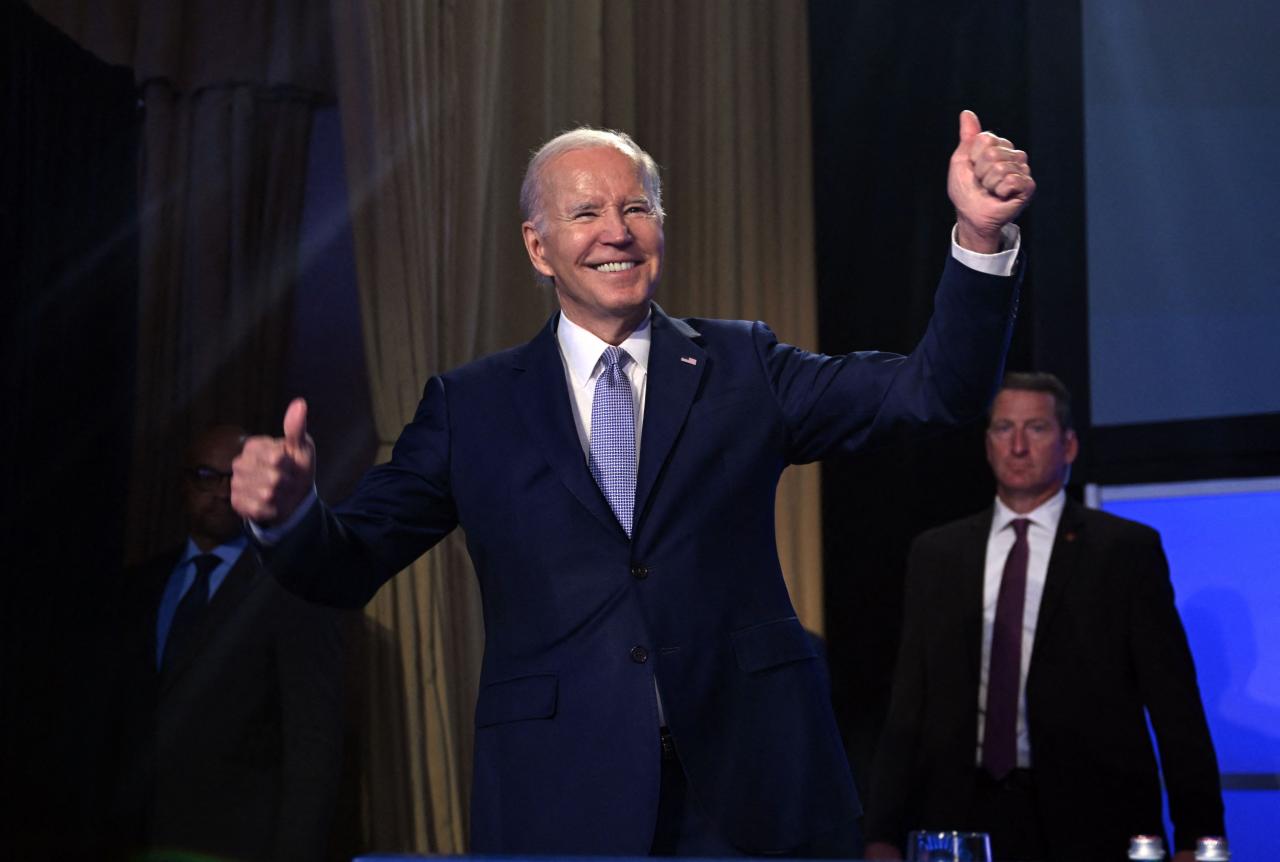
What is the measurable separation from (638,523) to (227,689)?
1.81 metres

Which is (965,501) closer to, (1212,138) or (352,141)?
(1212,138)

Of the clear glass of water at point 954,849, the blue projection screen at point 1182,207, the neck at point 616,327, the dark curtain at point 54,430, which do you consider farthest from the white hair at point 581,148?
the blue projection screen at point 1182,207

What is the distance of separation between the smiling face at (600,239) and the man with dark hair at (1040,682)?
5.28ft

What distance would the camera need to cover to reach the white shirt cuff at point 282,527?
5.10 feet

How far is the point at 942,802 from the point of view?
3.06 meters

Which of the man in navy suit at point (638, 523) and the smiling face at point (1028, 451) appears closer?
the man in navy suit at point (638, 523)

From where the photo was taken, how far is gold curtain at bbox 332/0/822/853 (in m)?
3.30

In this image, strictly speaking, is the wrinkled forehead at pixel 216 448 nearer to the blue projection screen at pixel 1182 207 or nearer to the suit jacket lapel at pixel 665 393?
the suit jacket lapel at pixel 665 393

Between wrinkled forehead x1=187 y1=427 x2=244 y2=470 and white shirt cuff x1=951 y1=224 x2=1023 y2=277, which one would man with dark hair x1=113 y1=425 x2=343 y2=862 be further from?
white shirt cuff x1=951 y1=224 x2=1023 y2=277

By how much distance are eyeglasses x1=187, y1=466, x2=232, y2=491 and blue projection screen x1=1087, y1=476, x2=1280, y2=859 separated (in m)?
2.21

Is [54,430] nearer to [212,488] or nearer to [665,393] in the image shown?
[212,488]

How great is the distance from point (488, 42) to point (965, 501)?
1.74 metres

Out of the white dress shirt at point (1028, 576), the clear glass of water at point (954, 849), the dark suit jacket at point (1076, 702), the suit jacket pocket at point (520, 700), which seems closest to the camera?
the clear glass of water at point (954, 849)

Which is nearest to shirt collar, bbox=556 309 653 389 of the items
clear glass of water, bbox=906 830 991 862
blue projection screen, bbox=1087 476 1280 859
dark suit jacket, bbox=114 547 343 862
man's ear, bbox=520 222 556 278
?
man's ear, bbox=520 222 556 278
